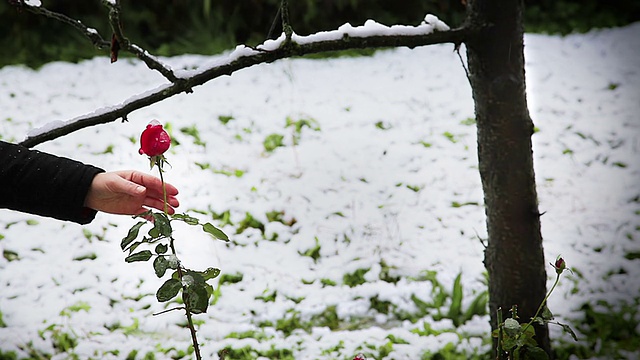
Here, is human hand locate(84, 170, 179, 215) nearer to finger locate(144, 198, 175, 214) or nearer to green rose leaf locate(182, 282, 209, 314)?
finger locate(144, 198, 175, 214)

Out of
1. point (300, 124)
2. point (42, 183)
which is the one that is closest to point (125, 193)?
point (42, 183)

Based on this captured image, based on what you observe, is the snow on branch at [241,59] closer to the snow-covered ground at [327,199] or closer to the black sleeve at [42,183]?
the black sleeve at [42,183]

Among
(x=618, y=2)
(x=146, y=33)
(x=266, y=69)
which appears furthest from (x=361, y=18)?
(x=618, y=2)

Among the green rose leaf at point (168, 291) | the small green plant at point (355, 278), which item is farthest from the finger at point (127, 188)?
the small green plant at point (355, 278)

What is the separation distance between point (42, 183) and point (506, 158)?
112cm

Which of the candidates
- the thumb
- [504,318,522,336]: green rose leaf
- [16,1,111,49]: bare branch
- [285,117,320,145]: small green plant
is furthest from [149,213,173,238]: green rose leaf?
[285,117,320,145]: small green plant

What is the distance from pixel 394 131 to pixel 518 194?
73.2 inches

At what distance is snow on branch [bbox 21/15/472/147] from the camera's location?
1.36 metres

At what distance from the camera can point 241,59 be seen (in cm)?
137

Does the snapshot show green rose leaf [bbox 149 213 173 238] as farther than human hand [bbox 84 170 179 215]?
No

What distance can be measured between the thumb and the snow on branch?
0.48 feet

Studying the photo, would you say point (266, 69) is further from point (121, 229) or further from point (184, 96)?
point (121, 229)

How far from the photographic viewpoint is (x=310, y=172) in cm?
309

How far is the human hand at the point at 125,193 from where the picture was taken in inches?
50.9
